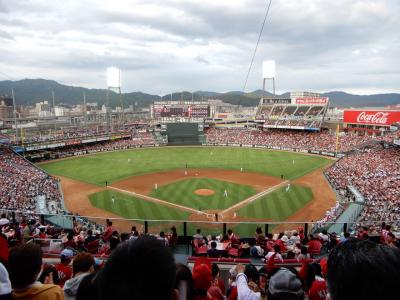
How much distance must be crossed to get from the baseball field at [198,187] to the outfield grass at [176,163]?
11 cm

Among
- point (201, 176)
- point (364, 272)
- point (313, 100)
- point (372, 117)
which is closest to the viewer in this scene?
point (364, 272)

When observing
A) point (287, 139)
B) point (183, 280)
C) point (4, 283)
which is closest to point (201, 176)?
point (287, 139)

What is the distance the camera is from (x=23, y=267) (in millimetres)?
2688

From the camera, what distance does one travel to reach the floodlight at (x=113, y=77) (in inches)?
2950

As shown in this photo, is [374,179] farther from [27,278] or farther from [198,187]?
[27,278]

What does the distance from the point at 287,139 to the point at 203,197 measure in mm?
37839

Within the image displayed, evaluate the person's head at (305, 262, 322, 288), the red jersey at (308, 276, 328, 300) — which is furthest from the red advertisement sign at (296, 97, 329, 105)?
the red jersey at (308, 276, 328, 300)

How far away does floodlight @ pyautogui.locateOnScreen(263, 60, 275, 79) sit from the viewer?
268ft

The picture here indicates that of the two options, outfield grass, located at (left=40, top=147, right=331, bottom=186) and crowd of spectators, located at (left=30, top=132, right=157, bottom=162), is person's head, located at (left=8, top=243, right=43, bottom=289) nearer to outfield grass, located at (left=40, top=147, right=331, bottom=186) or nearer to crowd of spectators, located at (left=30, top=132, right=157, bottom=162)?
outfield grass, located at (left=40, top=147, right=331, bottom=186)

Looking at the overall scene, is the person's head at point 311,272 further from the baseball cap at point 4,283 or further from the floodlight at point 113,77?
the floodlight at point 113,77

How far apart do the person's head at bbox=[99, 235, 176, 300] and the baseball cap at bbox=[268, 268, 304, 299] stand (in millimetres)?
925

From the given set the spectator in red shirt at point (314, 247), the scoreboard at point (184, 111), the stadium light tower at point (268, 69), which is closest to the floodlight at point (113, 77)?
the scoreboard at point (184, 111)

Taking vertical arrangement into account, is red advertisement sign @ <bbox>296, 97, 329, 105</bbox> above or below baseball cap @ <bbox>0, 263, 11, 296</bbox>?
above

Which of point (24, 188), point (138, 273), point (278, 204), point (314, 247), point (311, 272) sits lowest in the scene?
point (278, 204)
